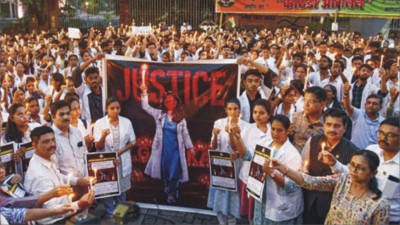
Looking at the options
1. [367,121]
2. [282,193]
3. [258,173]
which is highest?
[367,121]

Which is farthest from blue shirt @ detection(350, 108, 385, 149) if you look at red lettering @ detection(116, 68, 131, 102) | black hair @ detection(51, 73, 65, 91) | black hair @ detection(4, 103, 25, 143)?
black hair @ detection(51, 73, 65, 91)

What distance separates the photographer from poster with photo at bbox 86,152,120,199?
416 cm

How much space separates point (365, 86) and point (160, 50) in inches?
237

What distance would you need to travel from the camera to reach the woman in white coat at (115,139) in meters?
4.54

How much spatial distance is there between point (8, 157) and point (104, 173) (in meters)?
0.90

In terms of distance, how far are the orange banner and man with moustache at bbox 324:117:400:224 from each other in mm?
14667

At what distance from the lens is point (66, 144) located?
13.6ft

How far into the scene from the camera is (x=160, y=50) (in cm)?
1118

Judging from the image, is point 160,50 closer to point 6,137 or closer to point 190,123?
point 190,123

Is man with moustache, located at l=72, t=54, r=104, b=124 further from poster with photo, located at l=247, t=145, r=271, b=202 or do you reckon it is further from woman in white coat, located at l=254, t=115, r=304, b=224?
woman in white coat, located at l=254, t=115, r=304, b=224

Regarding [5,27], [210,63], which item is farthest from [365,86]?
[5,27]

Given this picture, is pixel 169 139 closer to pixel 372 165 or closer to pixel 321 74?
pixel 372 165

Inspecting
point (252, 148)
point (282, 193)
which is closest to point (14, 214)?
point (282, 193)

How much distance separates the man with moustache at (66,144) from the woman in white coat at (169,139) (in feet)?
3.16
